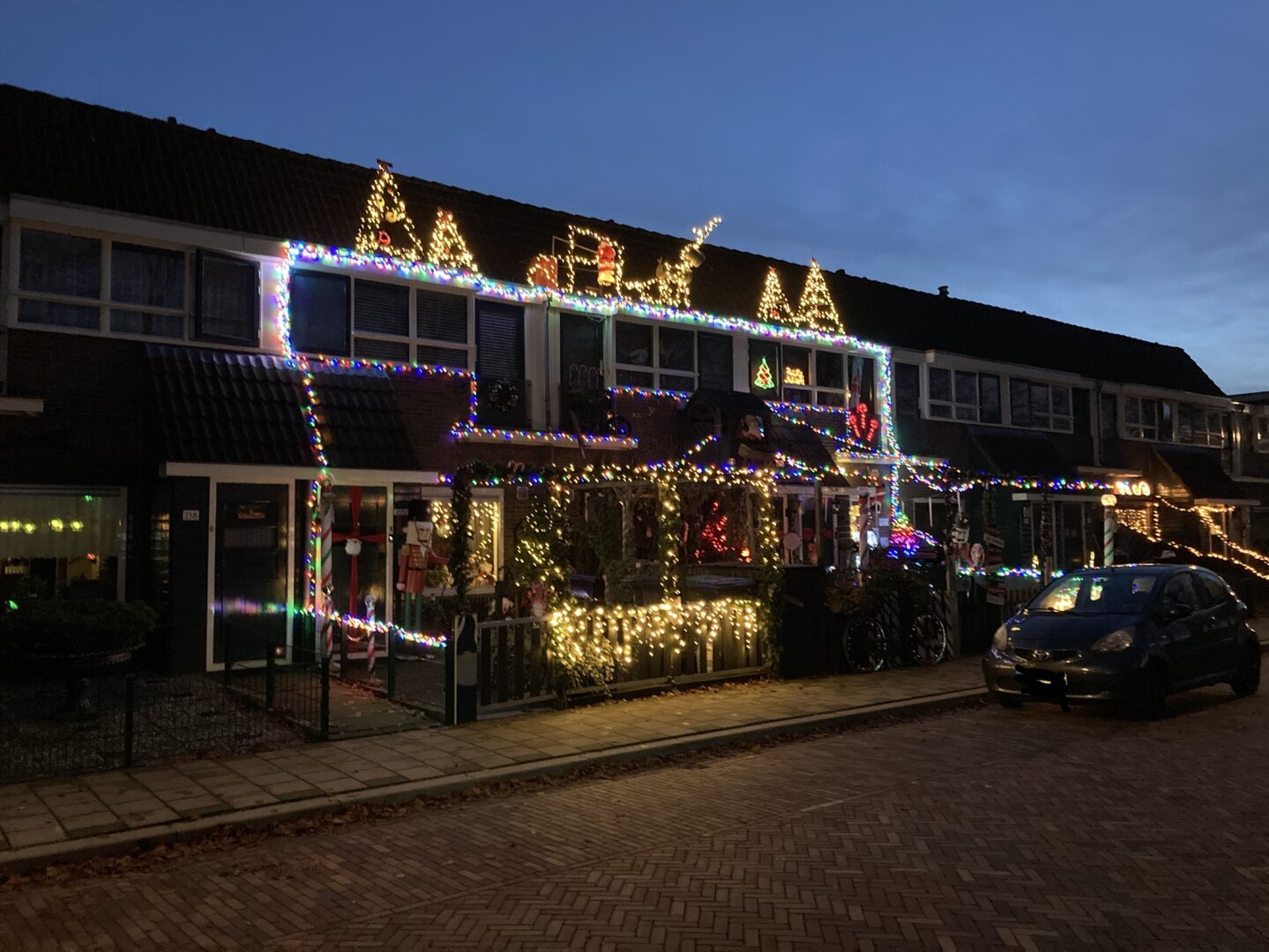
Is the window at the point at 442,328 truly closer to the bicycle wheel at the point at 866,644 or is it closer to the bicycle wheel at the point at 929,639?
the bicycle wheel at the point at 866,644

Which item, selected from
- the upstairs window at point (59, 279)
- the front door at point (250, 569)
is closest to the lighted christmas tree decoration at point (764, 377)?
the front door at point (250, 569)

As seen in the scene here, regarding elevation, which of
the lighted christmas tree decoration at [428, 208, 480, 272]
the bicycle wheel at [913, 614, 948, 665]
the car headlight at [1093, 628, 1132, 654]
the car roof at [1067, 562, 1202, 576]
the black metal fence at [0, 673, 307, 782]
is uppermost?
the lighted christmas tree decoration at [428, 208, 480, 272]

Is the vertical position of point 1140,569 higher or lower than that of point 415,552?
lower

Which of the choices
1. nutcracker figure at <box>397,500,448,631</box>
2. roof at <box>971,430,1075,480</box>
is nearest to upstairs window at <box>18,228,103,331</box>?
nutcracker figure at <box>397,500,448,631</box>

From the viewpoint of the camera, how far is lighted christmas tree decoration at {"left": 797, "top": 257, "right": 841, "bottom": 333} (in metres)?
21.6

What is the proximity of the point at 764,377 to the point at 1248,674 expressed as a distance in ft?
34.2

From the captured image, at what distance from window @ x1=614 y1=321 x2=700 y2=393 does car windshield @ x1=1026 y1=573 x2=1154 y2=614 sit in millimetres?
8287

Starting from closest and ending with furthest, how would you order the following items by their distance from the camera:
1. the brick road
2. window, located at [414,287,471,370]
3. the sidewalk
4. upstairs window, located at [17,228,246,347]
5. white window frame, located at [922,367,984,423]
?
the brick road < the sidewalk < upstairs window, located at [17,228,246,347] < window, located at [414,287,471,370] < white window frame, located at [922,367,984,423]

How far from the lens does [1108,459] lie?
2888 centimetres

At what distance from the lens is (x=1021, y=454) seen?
2509 cm

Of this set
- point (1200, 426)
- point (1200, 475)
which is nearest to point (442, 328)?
point (1200, 475)

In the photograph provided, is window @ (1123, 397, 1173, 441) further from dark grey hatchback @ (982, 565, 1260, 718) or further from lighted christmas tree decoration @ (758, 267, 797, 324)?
dark grey hatchback @ (982, 565, 1260, 718)

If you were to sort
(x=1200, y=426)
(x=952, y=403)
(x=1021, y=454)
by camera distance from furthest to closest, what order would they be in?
1. (x=1200, y=426)
2. (x=1021, y=454)
3. (x=952, y=403)

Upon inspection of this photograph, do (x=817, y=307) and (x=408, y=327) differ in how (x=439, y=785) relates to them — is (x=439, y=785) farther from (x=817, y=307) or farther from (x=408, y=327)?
(x=817, y=307)
